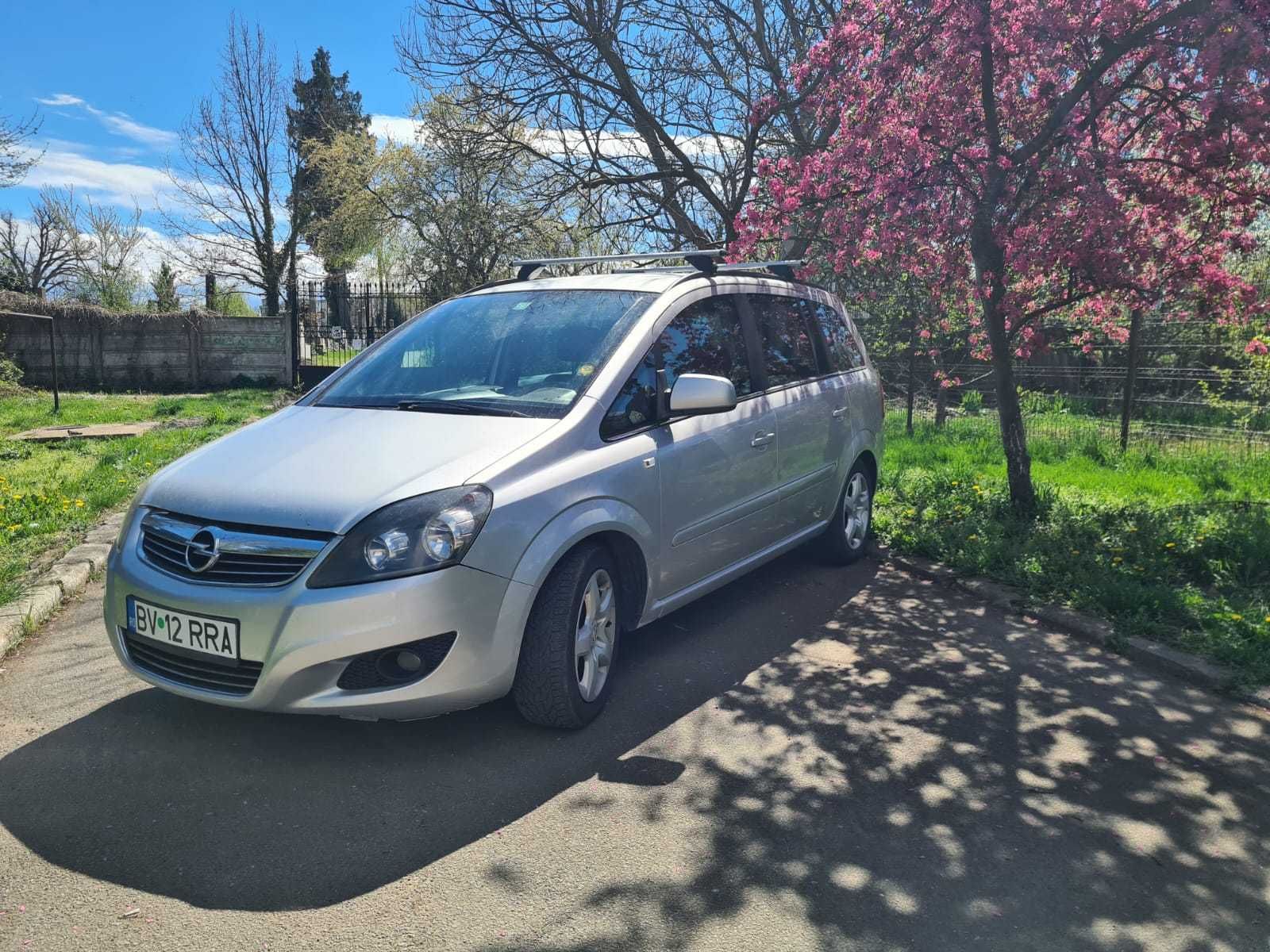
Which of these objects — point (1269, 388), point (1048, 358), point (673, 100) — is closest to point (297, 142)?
point (673, 100)

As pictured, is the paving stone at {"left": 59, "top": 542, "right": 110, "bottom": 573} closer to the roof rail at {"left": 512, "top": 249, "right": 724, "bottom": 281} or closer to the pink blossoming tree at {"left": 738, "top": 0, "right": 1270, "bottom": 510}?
the roof rail at {"left": 512, "top": 249, "right": 724, "bottom": 281}

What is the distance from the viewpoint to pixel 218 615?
3215 millimetres

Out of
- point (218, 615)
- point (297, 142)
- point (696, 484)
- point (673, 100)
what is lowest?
point (218, 615)

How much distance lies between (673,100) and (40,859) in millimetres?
10708

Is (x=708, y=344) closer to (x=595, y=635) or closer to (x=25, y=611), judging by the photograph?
(x=595, y=635)

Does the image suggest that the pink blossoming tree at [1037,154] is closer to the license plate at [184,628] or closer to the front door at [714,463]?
the front door at [714,463]

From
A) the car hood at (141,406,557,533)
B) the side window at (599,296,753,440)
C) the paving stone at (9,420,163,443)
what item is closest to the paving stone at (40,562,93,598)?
the car hood at (141,406,557,533)

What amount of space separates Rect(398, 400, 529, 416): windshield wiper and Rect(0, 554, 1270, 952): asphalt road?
1.23m

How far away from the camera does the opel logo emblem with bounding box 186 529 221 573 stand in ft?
10.8

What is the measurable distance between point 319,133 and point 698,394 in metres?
42.9

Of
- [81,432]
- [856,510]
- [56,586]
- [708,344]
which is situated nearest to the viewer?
[708,344]

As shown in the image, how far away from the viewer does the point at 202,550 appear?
3322 millimetres

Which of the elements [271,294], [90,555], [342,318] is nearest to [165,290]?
[271,294]

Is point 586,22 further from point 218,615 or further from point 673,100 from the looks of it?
point 218,615
